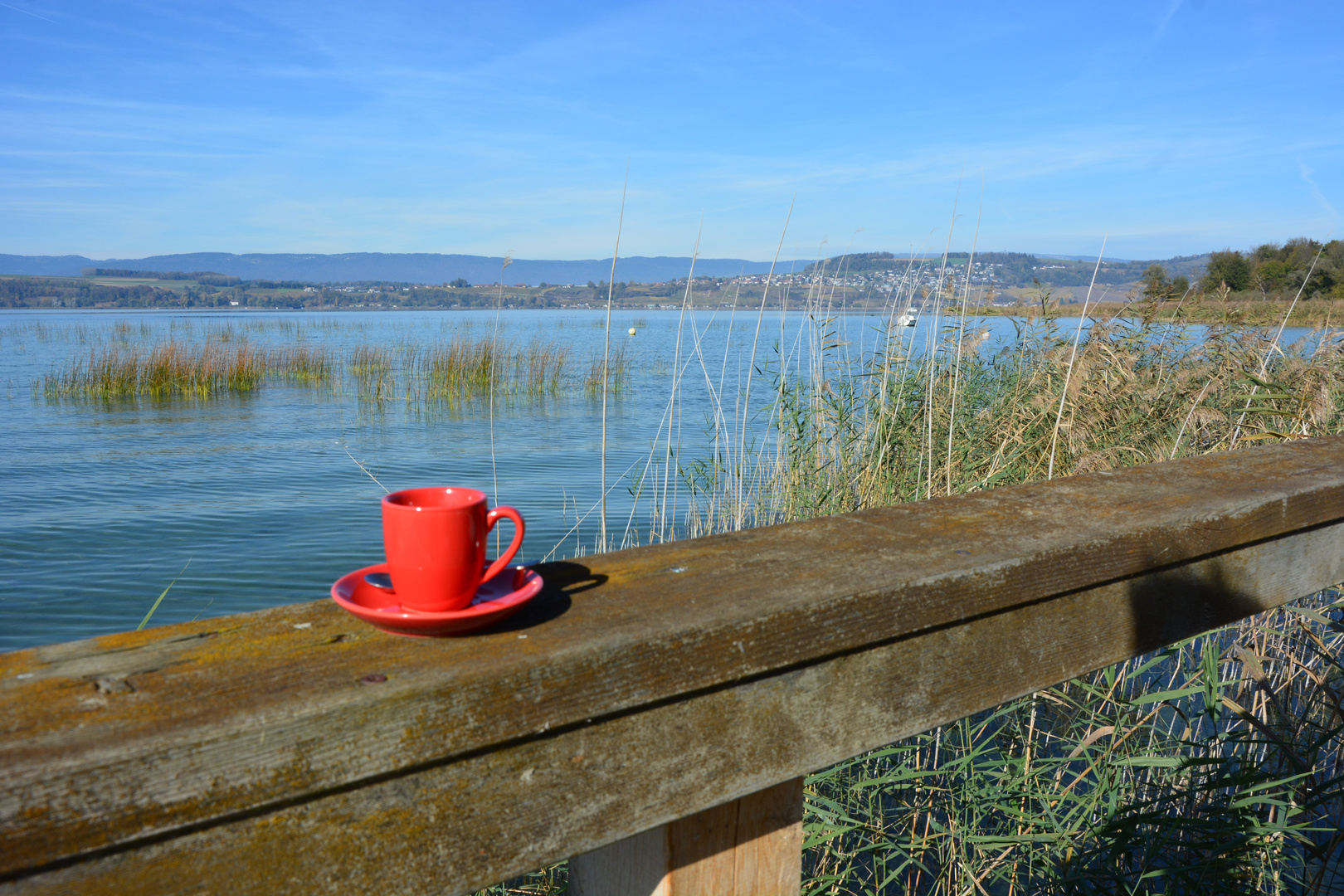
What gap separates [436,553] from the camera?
715 mm

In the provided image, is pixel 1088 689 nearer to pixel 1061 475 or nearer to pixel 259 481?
pixel 1061 475

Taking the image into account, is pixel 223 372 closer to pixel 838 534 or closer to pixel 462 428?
pixel 462 428

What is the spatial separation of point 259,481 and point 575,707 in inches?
331

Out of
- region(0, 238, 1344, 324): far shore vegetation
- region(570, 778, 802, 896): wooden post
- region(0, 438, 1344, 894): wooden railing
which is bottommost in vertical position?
region(570, 778, 802, 896): wooden post

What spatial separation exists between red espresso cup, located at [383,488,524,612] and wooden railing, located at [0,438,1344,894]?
41 millimetres

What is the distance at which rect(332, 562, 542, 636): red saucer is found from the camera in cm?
65

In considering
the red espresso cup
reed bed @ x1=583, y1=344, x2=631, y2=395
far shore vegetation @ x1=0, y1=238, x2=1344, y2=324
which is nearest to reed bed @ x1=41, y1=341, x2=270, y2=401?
reed bed @ x1=583, y1=344, x2=631, y2=395

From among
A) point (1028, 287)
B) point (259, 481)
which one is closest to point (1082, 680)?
point (1028, 287)

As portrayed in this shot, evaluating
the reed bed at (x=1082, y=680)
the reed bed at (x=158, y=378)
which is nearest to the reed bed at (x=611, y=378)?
the reed bed at (x=158, y=378)

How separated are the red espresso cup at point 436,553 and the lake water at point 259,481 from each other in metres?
1.96

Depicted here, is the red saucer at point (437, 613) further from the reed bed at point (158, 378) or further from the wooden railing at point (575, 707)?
the reed bed at point (158, 378)

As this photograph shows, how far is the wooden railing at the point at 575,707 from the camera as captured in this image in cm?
48

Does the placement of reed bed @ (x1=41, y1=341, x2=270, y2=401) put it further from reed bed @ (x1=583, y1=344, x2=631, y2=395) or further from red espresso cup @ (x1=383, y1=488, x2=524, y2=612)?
red espresso cup @ (x1=383, y1=488, x2=524, y2=612)

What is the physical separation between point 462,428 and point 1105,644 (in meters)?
10.8
